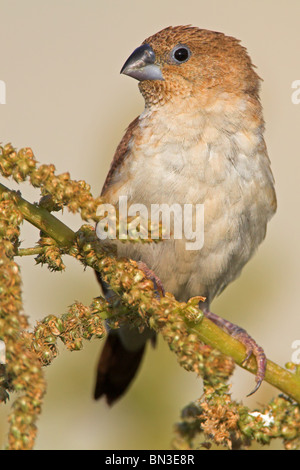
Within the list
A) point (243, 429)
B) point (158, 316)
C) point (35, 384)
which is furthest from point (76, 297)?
point (35, 384)

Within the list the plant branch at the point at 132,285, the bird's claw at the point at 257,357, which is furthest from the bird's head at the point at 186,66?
the plant branch at the point at 132,285

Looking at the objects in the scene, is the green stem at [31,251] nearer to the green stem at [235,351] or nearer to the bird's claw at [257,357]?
the green stem at [235,351]

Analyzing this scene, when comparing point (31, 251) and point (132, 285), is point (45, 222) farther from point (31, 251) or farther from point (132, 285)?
point (132, 285)

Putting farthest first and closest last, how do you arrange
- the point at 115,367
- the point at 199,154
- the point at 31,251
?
the point at 115,367 < the point at 199,154 < the point at 31,251

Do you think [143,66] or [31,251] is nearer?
[31,251]

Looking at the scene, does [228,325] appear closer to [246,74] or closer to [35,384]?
[246,74]

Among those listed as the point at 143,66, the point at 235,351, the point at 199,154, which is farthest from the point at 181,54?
the point at 235,351

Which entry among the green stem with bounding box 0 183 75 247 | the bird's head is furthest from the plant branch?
the bird's head
